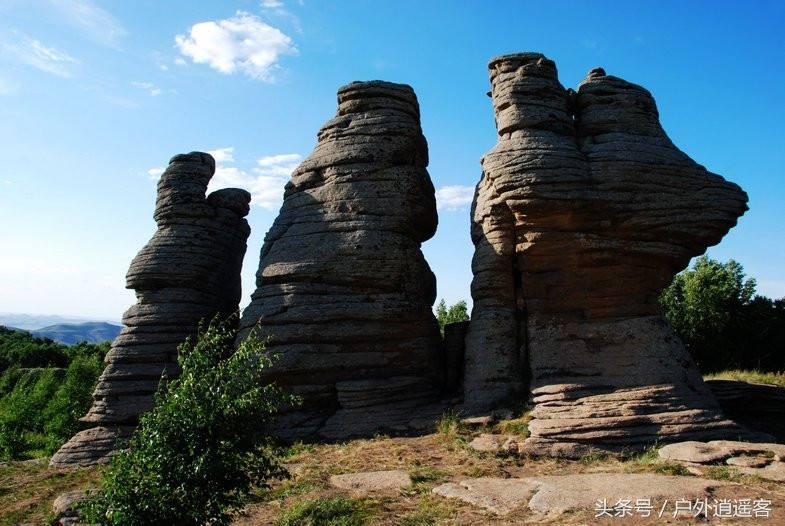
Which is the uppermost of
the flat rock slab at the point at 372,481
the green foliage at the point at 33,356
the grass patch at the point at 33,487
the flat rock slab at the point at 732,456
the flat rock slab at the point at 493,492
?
the green foliage at the point at 33,356

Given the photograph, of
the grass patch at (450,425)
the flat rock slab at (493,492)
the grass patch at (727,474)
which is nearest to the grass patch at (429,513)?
the flat rock slab at (493,492)

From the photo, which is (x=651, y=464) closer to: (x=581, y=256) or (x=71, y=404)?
(x=581, y=256)

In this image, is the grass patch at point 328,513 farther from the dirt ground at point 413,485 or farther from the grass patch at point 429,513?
the grass patch at point 429,513

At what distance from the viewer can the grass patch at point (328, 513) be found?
9141 mm

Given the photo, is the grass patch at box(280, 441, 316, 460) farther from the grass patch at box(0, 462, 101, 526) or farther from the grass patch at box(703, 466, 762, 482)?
the grass patch at box(703, 466, 762, 482)

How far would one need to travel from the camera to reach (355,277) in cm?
1705

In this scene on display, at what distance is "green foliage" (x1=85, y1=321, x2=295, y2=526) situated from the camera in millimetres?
7520

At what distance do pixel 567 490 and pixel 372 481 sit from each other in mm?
3715

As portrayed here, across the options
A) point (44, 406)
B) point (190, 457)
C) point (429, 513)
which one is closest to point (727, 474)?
point (429, 513)

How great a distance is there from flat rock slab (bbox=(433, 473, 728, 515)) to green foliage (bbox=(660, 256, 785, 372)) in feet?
90.0

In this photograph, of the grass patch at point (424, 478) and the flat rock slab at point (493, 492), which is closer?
the flat rock slab at point (493, 492)

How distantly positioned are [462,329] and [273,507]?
366 inches

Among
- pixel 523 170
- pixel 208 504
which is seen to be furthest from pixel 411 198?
pixel 208 504

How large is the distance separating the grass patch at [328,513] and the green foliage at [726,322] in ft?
98.2
